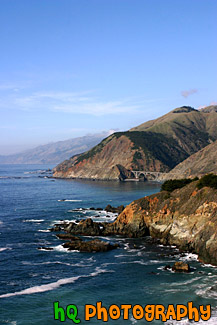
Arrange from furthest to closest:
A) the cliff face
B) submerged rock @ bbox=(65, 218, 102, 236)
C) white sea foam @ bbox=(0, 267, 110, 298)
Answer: submerged rock @ bbox=(65, 218, 102, 236) < the cliff face < white sea foam @ bbox=(0, 267, 110, 298)

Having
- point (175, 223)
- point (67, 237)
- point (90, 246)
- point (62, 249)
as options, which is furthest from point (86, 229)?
point (175, 223)

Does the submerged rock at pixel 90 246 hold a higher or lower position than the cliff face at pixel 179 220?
lower

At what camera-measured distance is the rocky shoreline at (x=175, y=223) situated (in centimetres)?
6531

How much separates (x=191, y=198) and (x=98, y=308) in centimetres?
4018

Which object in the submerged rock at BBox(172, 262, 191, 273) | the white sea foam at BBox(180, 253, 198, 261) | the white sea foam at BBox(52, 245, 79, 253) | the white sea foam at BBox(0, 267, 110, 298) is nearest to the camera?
the white sea foam at BBox(0, 267, 110, 298)

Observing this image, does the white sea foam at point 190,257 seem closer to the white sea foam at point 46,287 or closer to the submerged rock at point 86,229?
the white sea foam at point 46,287

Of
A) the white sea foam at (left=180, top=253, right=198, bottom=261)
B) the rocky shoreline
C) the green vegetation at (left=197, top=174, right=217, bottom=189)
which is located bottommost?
the white sea foam at (left=180, top=253, right=198, bottom=261)

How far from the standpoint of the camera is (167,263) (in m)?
61.2

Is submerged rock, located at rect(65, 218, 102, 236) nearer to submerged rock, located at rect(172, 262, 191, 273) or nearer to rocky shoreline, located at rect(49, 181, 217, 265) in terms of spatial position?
rocky shoreline, located at rect(49, 181, 217, 265)

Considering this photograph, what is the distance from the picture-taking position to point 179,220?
246ft

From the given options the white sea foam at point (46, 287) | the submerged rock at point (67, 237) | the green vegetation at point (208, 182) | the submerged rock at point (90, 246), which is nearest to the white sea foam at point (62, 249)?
the submerged rock at point (90, 246)

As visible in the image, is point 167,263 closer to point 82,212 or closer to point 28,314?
point 28,314

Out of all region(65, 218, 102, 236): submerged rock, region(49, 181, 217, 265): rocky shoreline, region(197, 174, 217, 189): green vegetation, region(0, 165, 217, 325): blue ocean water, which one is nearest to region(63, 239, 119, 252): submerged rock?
region(0, 165, 217, 325): blue ocean water

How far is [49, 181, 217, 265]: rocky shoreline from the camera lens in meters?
65.3
